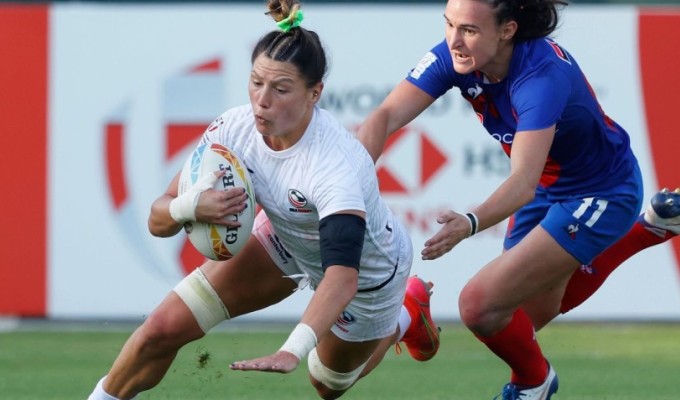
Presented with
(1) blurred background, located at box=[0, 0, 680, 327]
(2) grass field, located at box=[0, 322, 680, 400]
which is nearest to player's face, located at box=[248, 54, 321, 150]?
(2) grass field, located at box=[0, 322, 680, 400]

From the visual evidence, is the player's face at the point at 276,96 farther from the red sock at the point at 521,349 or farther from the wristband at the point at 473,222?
the red sock at the point at 521,349

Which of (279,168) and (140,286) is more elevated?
(279,168)

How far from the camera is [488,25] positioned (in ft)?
17.0

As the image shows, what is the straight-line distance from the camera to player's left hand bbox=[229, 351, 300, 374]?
3869 mm

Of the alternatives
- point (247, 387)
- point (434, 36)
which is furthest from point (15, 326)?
point (434, 36)

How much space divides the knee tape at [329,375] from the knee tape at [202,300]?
2.00ft

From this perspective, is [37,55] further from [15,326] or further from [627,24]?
[627,24]

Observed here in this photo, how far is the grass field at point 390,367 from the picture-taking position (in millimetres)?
6867

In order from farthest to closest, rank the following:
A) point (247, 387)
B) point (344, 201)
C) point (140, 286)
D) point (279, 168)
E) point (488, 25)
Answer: point (140, 286) → point (247, 387) → point (488, 25) → point (279, 168) → point (344, 201)

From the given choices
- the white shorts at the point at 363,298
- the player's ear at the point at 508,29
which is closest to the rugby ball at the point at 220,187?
the white shorts at the point at 363,298

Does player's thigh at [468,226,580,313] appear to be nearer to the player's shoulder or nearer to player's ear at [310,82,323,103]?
the player's shoulder

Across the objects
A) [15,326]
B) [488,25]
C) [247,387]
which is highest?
[488,25]

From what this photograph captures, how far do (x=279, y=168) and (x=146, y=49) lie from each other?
5.10 meters

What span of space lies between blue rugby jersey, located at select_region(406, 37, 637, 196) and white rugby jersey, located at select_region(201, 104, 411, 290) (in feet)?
2.31
